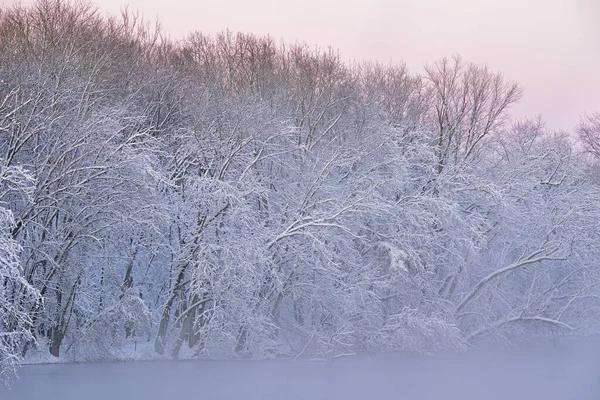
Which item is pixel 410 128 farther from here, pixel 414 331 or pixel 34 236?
pixel 34 236

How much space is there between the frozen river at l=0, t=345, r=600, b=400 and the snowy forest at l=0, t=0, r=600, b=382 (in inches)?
32.8

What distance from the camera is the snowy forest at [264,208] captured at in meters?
20.1

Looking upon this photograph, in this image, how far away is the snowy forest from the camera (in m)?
20.1

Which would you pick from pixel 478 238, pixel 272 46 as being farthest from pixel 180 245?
pixel 272 46

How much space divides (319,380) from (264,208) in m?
6.28

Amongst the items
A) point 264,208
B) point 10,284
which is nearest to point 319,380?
point 264,208

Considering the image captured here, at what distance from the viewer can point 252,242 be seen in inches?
875

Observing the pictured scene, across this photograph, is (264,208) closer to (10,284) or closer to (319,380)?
(319,380)

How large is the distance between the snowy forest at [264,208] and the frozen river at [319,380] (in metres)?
0.83

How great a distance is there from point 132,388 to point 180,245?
5.59 meters

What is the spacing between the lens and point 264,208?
80.9 feet

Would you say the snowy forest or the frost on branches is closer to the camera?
the frost on branches

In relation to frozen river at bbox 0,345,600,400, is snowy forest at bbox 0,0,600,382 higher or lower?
higher

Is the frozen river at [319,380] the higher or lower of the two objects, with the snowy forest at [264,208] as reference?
lower
